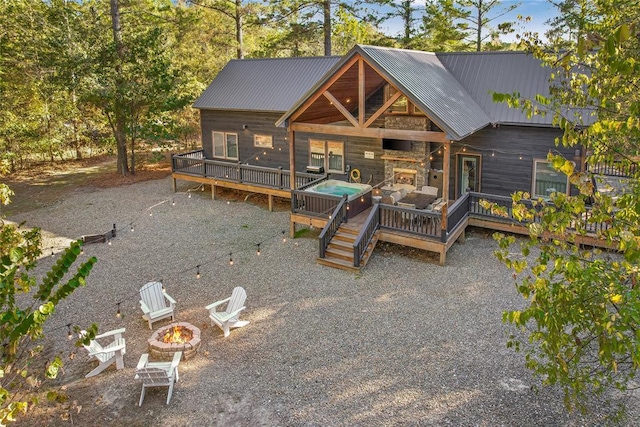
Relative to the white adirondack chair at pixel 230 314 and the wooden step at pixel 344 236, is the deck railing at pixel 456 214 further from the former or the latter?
the white adirondack chair at pixel 230 314

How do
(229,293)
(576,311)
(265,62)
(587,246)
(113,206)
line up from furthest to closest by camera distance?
Result: (265,62) → (113,206) → (587,246) → (229,293) → (576,311)

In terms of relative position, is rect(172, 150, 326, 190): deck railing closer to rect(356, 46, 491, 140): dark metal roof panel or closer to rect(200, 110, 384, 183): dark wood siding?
rect(200, 110, 384, 183): dark wood siding

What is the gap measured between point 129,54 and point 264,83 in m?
7.13

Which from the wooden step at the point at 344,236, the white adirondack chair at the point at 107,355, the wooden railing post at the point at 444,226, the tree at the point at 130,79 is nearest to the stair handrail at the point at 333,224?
the wooden step at the point at 344,236

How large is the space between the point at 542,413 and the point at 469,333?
8.60 feet

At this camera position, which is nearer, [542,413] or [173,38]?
[542,413]

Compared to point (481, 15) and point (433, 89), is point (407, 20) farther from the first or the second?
point (433, 89)

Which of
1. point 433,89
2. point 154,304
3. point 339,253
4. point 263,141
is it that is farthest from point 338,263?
point 263,141

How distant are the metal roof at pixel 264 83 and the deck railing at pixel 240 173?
8.66ft

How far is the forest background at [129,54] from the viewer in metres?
23.1

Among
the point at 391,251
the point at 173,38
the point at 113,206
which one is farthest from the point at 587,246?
the point at 173,38

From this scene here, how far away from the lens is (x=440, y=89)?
1523 centimetres

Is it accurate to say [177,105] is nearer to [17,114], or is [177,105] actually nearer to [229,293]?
[17,114]

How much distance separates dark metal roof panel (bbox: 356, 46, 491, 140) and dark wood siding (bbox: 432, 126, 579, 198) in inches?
36.6
